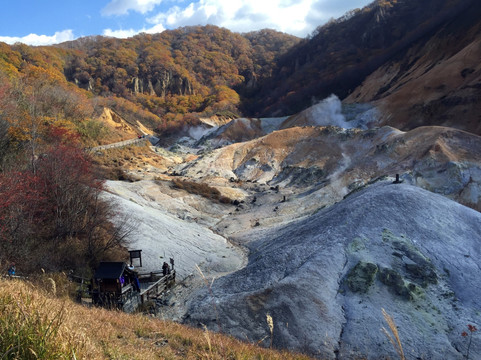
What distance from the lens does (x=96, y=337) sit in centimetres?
507

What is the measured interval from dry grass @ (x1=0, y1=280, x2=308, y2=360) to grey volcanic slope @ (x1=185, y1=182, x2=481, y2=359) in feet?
18.3

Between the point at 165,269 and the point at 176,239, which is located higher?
the point at 176,239

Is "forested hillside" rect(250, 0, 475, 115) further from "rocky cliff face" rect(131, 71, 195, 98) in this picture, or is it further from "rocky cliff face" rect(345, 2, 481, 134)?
"rocky cliff face" rect(131, 71, 195, 98)

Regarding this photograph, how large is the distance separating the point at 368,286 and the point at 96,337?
10449mm

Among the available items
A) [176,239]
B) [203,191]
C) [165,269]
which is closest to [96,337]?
[165,269]

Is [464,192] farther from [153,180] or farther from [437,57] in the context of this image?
[437,57]

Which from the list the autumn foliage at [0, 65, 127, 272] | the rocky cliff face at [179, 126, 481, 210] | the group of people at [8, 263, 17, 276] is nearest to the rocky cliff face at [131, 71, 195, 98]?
the rocky cliff face at [179, 126, 481, 210]

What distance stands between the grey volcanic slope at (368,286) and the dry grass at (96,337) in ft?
18.3

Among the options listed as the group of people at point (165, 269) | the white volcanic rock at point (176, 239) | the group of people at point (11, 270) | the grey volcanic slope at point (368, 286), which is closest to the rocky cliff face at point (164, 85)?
the white volcanic rock at point (176, 239)

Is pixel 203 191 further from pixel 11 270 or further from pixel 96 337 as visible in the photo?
pixel 96 337

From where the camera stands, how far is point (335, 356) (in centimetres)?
1055

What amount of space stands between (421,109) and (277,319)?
48.5m

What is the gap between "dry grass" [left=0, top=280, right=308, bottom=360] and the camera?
3377mm

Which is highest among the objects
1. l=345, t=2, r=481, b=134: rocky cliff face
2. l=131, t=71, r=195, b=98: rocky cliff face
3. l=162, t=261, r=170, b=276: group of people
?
l=131, t=71, r=195, b=98: rocky cliff face
